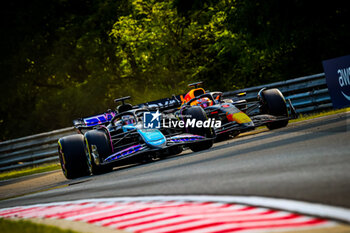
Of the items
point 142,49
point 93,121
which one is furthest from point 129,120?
point 142,49

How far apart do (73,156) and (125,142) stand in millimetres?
1394

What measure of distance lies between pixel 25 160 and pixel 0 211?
13.3m

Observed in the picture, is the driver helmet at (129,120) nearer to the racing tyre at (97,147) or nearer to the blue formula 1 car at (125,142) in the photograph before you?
the blue formula 1 car at (125,142)

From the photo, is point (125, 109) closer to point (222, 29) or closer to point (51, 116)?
point (222, 29)

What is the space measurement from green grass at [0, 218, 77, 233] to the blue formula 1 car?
15.2 feet

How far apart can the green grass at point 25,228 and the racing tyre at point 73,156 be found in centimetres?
515

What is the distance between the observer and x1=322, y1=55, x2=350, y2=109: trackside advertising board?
14094mm

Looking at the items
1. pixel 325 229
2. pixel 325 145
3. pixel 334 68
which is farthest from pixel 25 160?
pixel 325 229

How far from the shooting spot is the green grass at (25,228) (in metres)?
4.95

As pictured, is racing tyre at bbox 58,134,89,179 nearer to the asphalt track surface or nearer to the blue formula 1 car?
the blue formula 1 car

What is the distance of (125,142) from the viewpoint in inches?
480

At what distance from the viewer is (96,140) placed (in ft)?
35.6

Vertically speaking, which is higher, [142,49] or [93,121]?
[142,49]

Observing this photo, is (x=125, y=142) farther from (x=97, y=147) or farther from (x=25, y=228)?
(x=25, y=228)
